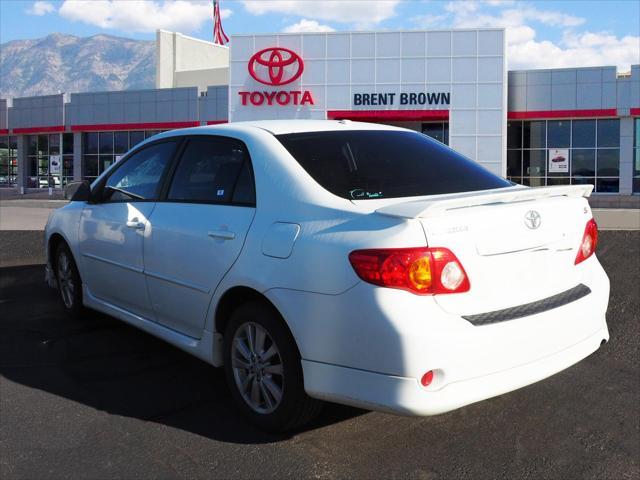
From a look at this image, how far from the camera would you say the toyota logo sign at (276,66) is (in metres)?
33.5

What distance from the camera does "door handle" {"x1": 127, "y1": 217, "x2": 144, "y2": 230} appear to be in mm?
4668

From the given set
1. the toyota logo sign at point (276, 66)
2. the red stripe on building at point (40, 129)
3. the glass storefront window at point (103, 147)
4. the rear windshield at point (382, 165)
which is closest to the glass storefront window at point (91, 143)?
the glass storefront window at point (103, 147)

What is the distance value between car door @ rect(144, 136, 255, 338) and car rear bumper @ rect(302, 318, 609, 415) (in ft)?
2.84

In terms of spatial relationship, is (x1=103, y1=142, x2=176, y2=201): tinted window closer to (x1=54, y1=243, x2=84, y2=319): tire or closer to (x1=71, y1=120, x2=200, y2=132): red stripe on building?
(x1=54, y1=243, x2=84, y2=319): tire

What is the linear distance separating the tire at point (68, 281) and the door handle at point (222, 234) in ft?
7.45

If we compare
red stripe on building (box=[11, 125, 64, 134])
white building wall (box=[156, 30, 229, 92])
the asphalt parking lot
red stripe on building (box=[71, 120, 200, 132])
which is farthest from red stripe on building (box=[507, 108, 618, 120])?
the asphalt parking lot

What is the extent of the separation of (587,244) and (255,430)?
2.06 m

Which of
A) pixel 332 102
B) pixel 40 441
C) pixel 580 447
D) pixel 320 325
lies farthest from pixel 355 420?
pixel 332 102

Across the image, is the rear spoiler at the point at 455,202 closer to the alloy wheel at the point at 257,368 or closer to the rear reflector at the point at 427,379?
the rear reflector at the point at 427,379

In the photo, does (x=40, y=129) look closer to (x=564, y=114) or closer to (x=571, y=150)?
(x=564, y=114)

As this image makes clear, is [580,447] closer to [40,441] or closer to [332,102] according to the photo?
[40,441]

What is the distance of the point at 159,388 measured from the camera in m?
4.46

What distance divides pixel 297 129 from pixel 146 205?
1.21 m

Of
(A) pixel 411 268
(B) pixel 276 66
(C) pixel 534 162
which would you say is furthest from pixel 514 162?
(A) pixel 411 268
